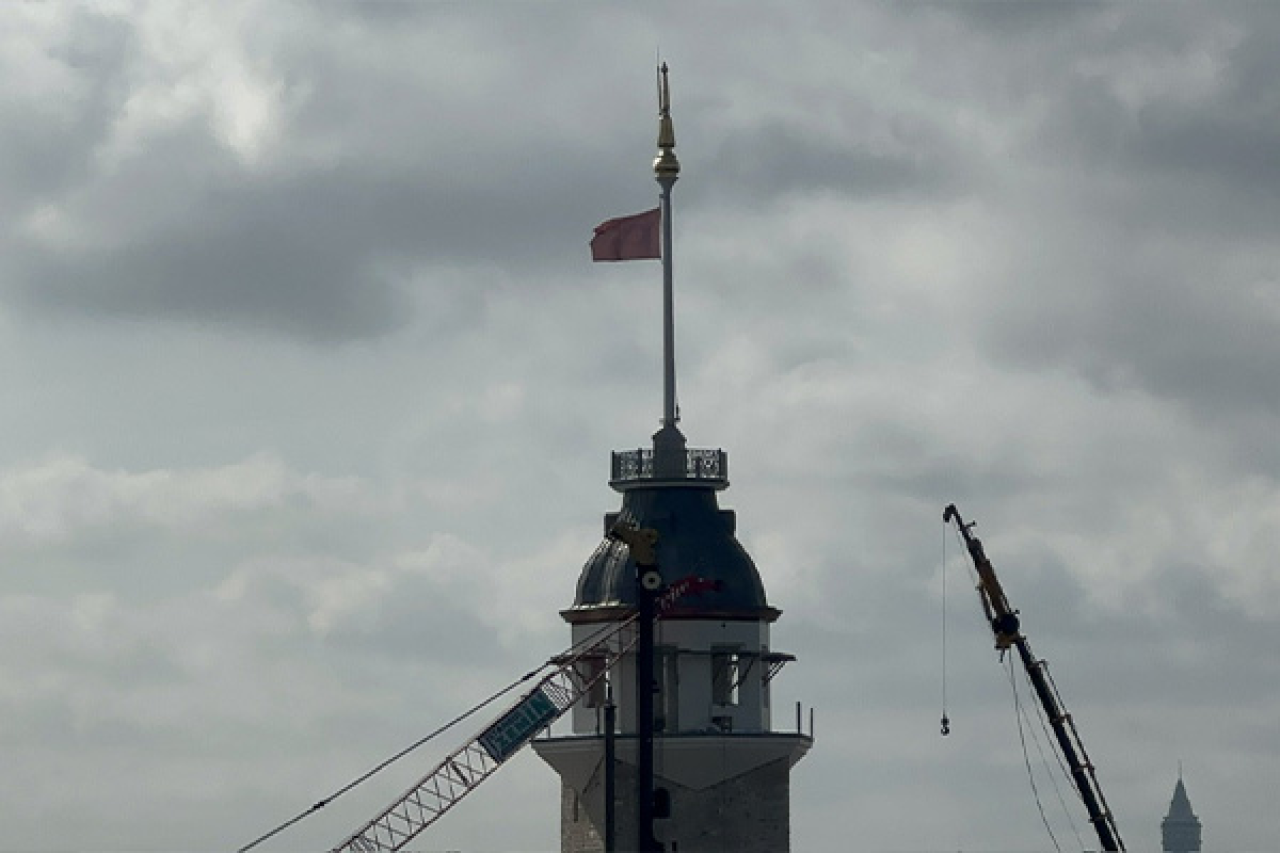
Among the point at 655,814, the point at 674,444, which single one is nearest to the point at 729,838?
the point at 655,814

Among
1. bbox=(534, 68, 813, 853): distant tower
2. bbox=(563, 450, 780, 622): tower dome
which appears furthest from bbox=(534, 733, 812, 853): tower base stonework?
bbox=(563, 450, 780, 622): tower dome

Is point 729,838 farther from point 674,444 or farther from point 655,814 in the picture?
point 674,444

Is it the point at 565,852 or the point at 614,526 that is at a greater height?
the point at 614,526

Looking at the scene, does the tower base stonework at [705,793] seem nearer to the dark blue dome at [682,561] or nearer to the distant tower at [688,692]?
the distant tower at [688,692]

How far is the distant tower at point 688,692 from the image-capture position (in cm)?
19375

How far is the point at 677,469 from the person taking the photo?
19838 centimetres

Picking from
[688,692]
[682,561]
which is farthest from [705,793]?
[682,561]

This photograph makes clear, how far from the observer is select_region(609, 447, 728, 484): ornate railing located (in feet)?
650

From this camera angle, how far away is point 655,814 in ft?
625

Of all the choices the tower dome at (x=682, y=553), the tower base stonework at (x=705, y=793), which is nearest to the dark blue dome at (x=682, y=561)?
the tower dome at (x=682, y=553)

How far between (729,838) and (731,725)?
581cm

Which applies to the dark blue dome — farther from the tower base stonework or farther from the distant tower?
the tower base stonework

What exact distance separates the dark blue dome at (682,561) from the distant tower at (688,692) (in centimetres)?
5

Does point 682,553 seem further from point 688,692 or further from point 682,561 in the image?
point 688,692
